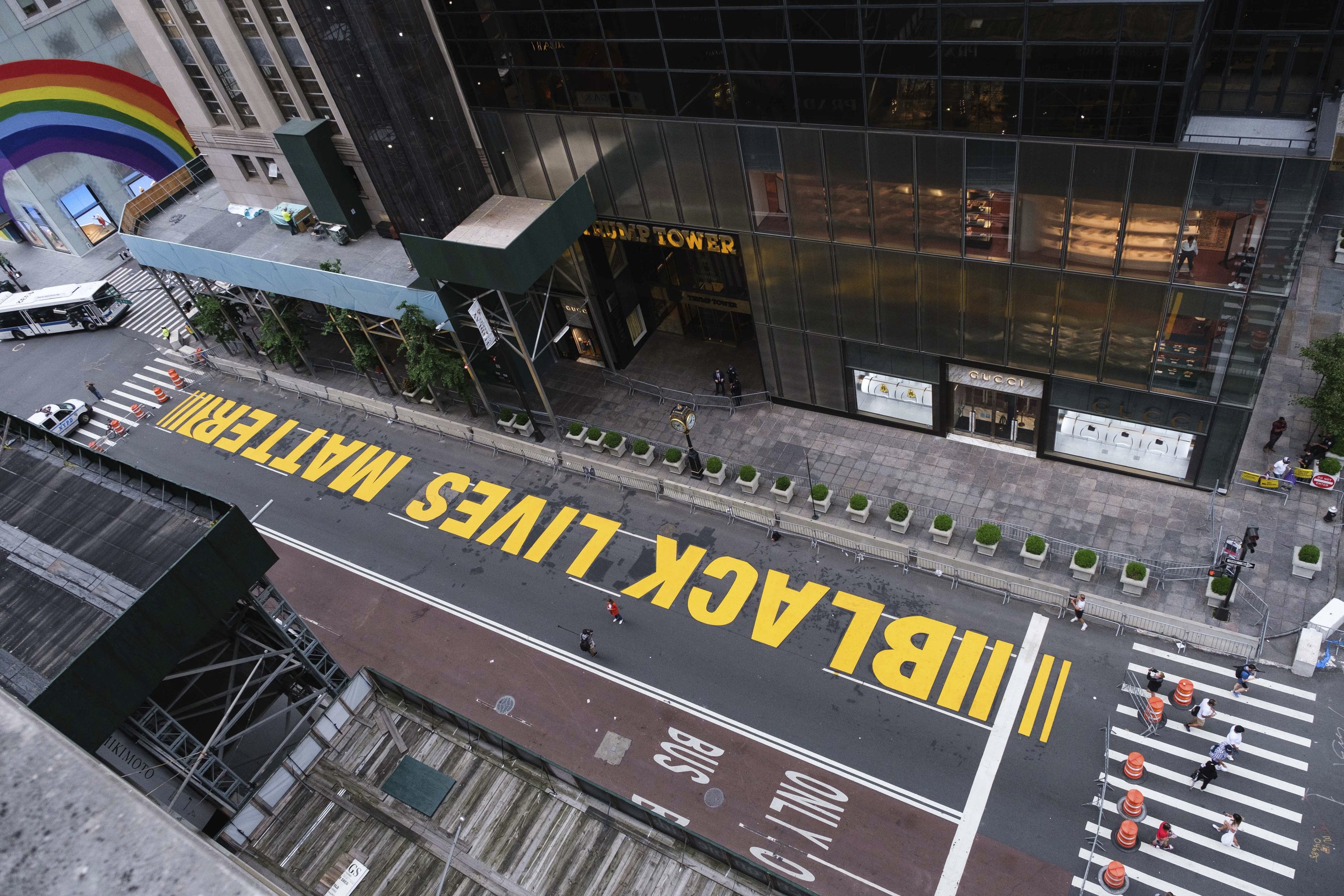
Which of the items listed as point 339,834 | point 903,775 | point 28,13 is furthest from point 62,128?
point 903,775

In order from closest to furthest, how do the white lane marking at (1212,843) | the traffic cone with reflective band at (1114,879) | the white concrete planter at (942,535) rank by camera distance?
the traffic cone with reflective band at (1114,879) < the white lane marking at (1212,843) < the white concrete planter at (942,535)

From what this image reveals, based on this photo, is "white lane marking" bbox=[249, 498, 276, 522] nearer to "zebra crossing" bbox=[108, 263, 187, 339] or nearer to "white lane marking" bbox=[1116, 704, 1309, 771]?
"zebra crossing" bbox=[108, 263, 187, 339]

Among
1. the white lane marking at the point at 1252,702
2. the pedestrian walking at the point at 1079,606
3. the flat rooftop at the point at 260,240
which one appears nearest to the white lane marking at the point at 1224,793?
the white lane marking at the point at 1252,702

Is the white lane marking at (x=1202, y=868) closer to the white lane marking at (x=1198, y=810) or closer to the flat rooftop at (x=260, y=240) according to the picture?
the white lane marking at (x=1198, y=810)

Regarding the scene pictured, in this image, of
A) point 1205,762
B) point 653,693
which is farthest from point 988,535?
point 653,693

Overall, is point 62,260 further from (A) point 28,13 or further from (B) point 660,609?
(B) point 660,609

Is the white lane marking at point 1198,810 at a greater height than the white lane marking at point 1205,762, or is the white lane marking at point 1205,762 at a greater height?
the white lane marking at point 1205,762
